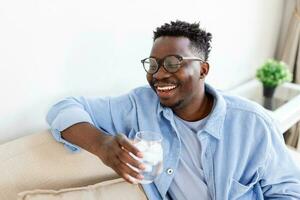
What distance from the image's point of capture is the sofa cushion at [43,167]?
3.34 ft

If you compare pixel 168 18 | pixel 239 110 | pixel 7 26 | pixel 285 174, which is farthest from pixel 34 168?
pixel 168 18

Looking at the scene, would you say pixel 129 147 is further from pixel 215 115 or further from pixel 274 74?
pixel 274 74

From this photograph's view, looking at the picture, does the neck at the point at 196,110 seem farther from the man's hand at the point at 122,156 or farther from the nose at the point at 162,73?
the man's hand at the point at 122,156

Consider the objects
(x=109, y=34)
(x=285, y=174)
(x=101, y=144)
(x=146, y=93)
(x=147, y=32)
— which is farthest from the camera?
(x=147, y=32)

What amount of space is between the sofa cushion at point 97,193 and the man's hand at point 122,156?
0.16m

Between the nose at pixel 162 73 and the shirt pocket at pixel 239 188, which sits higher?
the nose at pixel 162 73

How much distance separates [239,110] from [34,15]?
2.53 ft

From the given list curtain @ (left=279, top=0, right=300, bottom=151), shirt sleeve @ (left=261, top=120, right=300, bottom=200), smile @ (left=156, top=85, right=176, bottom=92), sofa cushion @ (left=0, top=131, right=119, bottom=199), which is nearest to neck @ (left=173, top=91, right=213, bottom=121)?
smile @ (left=156, top=85, right=176, bottom=92)

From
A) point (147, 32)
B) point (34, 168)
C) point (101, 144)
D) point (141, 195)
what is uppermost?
point (147, 32)

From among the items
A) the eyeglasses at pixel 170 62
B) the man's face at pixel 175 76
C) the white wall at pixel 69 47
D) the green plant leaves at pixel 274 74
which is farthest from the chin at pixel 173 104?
the green plant leaves at pixel 274 74

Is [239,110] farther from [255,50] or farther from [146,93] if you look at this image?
[255,50]

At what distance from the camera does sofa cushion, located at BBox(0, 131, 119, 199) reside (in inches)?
40.1

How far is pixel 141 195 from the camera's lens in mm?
1141

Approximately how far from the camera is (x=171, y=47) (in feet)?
3.59
